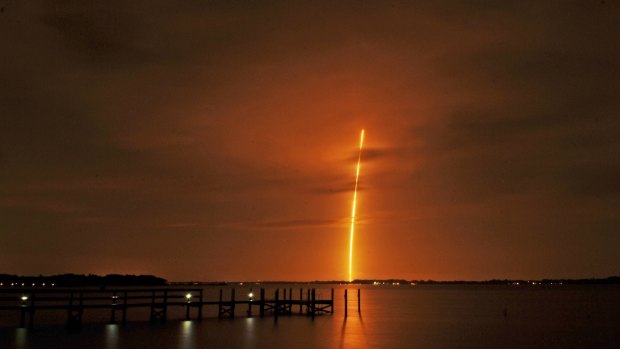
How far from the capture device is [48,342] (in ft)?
110

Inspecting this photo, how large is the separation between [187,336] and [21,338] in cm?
942

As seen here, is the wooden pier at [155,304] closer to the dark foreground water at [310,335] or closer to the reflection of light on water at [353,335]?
the dark foreground water at [310,335]

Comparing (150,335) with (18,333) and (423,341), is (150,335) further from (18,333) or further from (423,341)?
(423,341)

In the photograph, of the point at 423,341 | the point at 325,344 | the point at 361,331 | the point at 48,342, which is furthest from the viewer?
the point at 361,331

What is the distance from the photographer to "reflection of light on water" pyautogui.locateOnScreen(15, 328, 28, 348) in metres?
31.9

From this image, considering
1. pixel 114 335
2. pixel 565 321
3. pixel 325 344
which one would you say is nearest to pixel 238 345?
pixel 325 344

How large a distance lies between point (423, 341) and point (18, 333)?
83.9 ft

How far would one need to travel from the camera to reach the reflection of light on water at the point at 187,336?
1326 inches

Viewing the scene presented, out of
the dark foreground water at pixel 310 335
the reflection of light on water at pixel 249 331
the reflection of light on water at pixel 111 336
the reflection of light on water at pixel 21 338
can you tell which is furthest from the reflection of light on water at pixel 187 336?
the reflection of light on water at pixel 21 338

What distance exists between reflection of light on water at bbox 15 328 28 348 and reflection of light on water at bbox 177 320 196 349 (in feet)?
26.5

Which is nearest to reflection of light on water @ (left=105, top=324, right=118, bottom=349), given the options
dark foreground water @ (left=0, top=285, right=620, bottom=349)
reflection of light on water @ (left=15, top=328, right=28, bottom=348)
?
dark foreground water @ (left=0, top=285, right=620, bottom=349)

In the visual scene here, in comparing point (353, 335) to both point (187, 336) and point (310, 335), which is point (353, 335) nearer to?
point (310, 335)

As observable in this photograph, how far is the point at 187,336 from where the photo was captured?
37.9 metres

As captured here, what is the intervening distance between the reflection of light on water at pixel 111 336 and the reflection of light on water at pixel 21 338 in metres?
4.20
